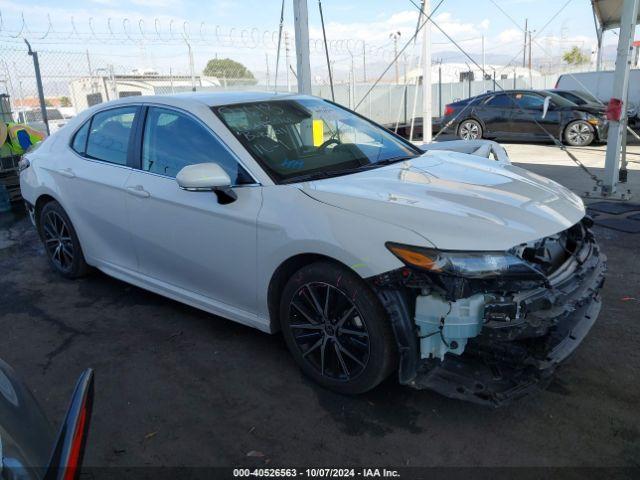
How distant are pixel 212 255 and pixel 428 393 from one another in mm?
1498

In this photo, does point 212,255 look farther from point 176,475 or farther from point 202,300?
point 176,475

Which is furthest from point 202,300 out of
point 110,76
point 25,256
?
point 110,76

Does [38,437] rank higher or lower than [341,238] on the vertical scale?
lower

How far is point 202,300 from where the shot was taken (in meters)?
3.54

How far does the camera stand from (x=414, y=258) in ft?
8.18

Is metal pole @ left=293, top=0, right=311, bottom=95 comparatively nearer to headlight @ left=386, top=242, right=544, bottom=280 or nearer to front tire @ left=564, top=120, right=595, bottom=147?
headlight @ left=386, top=242, right=544, bottom=280

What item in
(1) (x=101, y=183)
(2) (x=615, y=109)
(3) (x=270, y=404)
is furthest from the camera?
(2) (x=615, y=109)

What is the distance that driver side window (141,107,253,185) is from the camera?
129 inches

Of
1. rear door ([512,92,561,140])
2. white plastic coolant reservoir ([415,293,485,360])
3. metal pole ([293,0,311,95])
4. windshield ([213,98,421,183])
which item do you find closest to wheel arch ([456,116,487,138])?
rear door ([512,92,561,140])

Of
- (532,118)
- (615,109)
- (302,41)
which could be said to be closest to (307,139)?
(302,41)

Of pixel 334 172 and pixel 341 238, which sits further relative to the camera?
pixel 334 172

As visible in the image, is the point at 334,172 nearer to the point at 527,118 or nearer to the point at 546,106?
the point at 546,106

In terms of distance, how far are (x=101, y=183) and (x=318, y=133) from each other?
1.66 meters

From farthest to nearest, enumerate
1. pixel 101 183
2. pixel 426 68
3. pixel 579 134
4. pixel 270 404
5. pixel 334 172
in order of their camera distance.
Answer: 1. pixel 579 134
2. pixel 426 68
3. pixel 101 183
4. pixel 334 172
5. pixel 270 404
